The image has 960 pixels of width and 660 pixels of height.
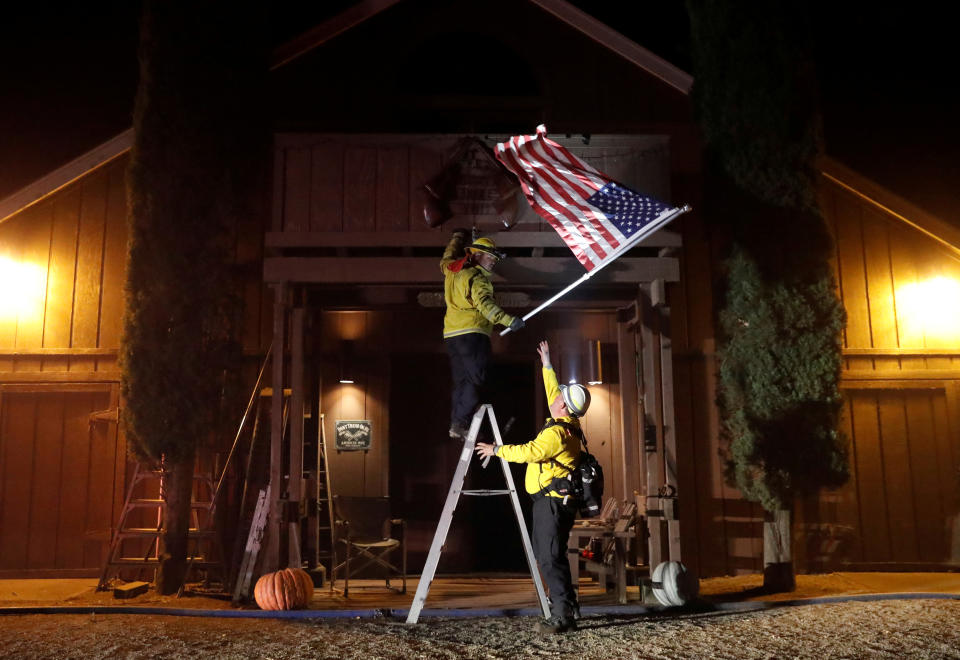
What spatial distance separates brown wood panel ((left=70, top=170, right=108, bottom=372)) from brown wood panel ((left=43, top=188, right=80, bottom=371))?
0.24 ft

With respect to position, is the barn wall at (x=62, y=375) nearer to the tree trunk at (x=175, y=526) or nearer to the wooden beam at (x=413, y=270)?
the tree trunk at (x=175, y=526)

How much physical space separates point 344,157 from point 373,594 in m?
4.73

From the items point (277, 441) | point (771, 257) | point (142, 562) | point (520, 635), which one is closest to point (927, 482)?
point (771, 257)

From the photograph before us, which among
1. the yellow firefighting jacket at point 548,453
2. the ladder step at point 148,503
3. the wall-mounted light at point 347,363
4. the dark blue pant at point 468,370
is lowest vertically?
the ladder step at point 148,503

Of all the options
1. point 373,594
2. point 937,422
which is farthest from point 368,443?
point 937,422

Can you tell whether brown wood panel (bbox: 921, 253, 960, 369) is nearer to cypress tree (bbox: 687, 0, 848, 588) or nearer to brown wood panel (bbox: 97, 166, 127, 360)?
cypress tree (bbox: 687, 0, 848, 588)

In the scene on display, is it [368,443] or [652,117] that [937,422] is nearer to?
[652,117]

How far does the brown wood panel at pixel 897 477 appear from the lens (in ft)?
35.2

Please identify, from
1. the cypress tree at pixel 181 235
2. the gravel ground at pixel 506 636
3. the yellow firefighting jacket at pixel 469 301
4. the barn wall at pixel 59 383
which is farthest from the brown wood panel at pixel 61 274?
the yellow firefighting jacket at pixel 469 301

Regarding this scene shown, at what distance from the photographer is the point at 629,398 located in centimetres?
1033

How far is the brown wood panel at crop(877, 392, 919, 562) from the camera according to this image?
1074 cm

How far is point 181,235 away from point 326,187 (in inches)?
70.7

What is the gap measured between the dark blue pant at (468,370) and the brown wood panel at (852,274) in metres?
5.70

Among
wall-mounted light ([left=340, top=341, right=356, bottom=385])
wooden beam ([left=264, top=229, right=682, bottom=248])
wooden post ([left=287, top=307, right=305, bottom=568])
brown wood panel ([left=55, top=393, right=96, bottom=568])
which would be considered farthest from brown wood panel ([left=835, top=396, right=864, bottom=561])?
brown wood panel ([left=55, top=393, right=96, bottom=568])
